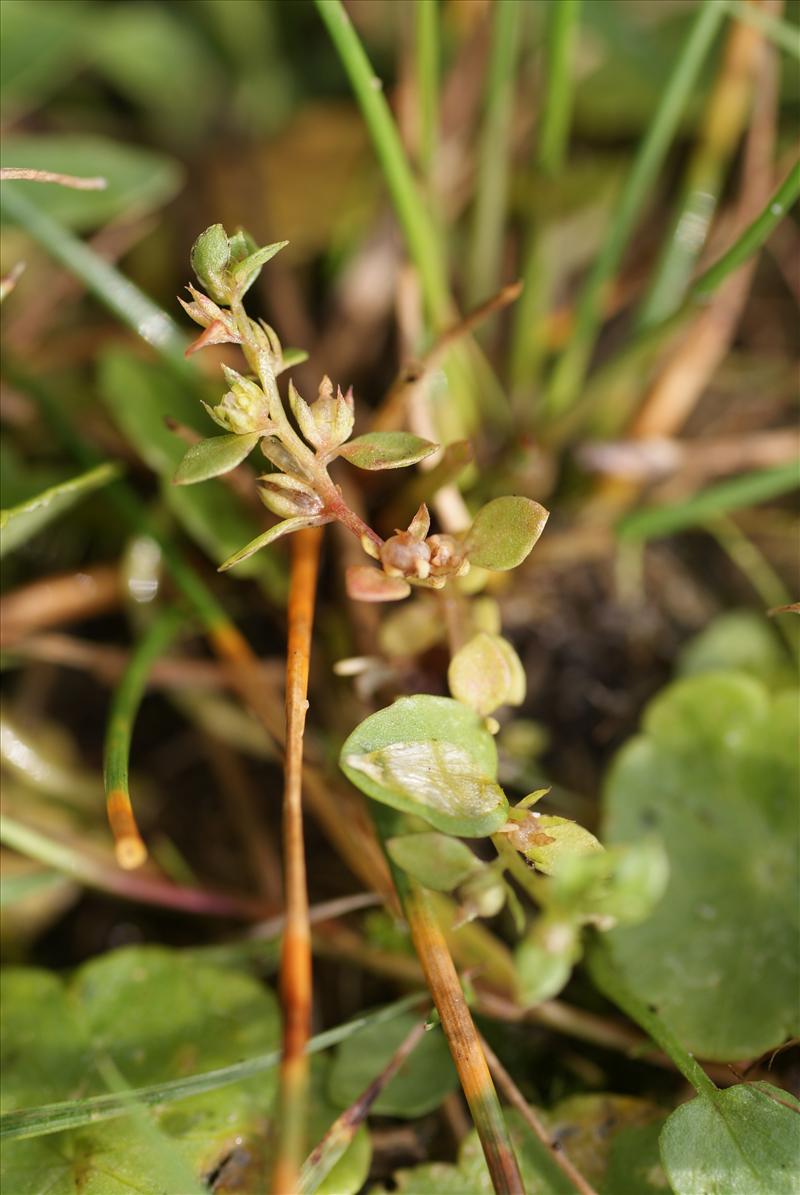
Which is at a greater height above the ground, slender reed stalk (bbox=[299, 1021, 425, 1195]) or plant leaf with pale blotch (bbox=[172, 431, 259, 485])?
plant leaf with pale blotch (bbox=[172, 431, 259, 485])

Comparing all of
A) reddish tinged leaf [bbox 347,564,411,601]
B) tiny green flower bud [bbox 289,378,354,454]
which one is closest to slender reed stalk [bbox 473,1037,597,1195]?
reddish tinged leaf [bbox 347,564,411,601]

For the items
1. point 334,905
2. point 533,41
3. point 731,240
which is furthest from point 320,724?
point 533,41

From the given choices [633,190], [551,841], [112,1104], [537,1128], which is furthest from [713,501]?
[112,1104]

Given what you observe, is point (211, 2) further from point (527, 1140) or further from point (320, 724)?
point (527, 1140)

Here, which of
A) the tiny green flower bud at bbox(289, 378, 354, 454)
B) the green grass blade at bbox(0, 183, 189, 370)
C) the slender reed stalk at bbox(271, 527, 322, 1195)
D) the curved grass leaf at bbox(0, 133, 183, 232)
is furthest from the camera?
the curved grass leaf at bbox(0, 133, 183, 232)

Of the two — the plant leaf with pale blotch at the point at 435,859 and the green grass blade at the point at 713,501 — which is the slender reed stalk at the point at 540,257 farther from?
the plant leaf with pale blotch at the point at 435,859

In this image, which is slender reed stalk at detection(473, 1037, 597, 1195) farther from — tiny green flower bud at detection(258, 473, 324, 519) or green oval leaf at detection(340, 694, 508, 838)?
→ tiny green flower bud at detection(258, 473, 324, 519)

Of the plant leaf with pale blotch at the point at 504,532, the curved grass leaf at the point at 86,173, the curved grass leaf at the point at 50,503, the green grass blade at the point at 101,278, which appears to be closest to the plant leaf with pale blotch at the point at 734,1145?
the plant leaf with pale blotch at the point at 504,532

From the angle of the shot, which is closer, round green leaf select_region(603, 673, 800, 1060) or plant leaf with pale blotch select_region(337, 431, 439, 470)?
plant leaf with pale blotch select_region(337, 431, 439, 470)
